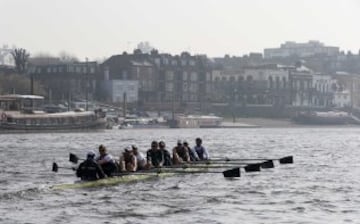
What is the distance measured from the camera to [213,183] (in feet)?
155

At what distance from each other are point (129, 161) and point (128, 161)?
5cm

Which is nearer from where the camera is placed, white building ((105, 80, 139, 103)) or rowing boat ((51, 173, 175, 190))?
rowing boat ((51, 173, 175, 190))

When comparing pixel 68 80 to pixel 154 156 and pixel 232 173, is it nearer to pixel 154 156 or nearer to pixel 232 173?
pixel 154 156

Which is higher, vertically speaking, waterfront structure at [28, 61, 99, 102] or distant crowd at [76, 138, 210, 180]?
waterfront structure at [28, 61, 99, 102]

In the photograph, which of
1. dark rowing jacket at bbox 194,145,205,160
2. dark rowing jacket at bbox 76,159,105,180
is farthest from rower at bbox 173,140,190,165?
dark rowing jacket at bbox 76,159,105,180

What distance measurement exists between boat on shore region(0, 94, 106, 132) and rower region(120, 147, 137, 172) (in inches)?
3183

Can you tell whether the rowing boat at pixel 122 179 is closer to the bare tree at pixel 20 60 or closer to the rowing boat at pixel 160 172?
the rowing boat at pixel 160 172

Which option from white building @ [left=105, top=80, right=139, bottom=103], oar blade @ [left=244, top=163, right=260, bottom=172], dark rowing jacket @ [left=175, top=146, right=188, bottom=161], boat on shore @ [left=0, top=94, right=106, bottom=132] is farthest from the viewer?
white building @ [left=105, top=80, right=139, bottom=103]

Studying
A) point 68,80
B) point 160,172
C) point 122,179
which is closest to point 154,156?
point 160,172

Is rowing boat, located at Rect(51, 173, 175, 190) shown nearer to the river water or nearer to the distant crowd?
the river water

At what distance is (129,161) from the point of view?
145 ft

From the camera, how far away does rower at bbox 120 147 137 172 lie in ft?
143

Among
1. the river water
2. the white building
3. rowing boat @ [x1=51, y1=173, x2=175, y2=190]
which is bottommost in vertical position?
the river water

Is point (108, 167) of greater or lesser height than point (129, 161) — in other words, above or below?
below
